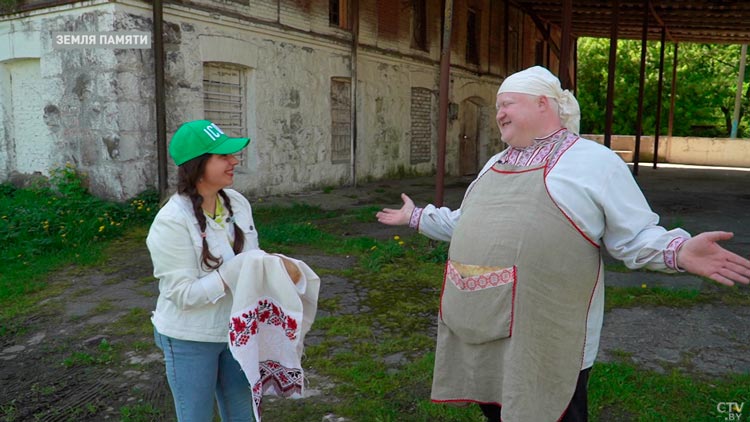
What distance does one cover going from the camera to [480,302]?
2131 mm

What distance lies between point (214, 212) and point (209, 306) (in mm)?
367

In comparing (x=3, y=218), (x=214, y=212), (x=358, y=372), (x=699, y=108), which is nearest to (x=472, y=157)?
(x=3, y=218)

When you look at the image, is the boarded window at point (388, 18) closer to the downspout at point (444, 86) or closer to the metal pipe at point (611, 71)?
the metal pipe at point (611, 71)

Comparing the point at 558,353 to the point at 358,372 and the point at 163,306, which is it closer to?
the point at 163,306

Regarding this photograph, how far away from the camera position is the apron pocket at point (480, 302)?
2070 mm

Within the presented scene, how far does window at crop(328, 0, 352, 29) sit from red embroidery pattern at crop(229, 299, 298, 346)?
11.0 m

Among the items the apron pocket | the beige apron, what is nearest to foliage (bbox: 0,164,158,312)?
the apron pocket

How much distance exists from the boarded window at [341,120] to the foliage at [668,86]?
2140cm

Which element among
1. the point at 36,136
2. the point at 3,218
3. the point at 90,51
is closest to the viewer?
the point at 3,218

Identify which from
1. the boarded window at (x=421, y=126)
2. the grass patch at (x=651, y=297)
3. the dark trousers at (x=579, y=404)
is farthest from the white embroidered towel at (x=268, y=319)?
the boarded window at (x=421, y=126)

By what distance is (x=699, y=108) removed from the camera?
31.1 m

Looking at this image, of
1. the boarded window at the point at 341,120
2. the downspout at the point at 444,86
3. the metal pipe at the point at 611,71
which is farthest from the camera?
the boarded window at the point at 341,120

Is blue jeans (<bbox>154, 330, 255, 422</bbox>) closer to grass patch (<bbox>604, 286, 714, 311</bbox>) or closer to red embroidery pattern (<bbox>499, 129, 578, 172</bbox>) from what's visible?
red embroidery pattern (<bbox>499, 129, 578, 172</bbox>)

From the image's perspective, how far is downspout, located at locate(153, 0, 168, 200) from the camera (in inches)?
332
